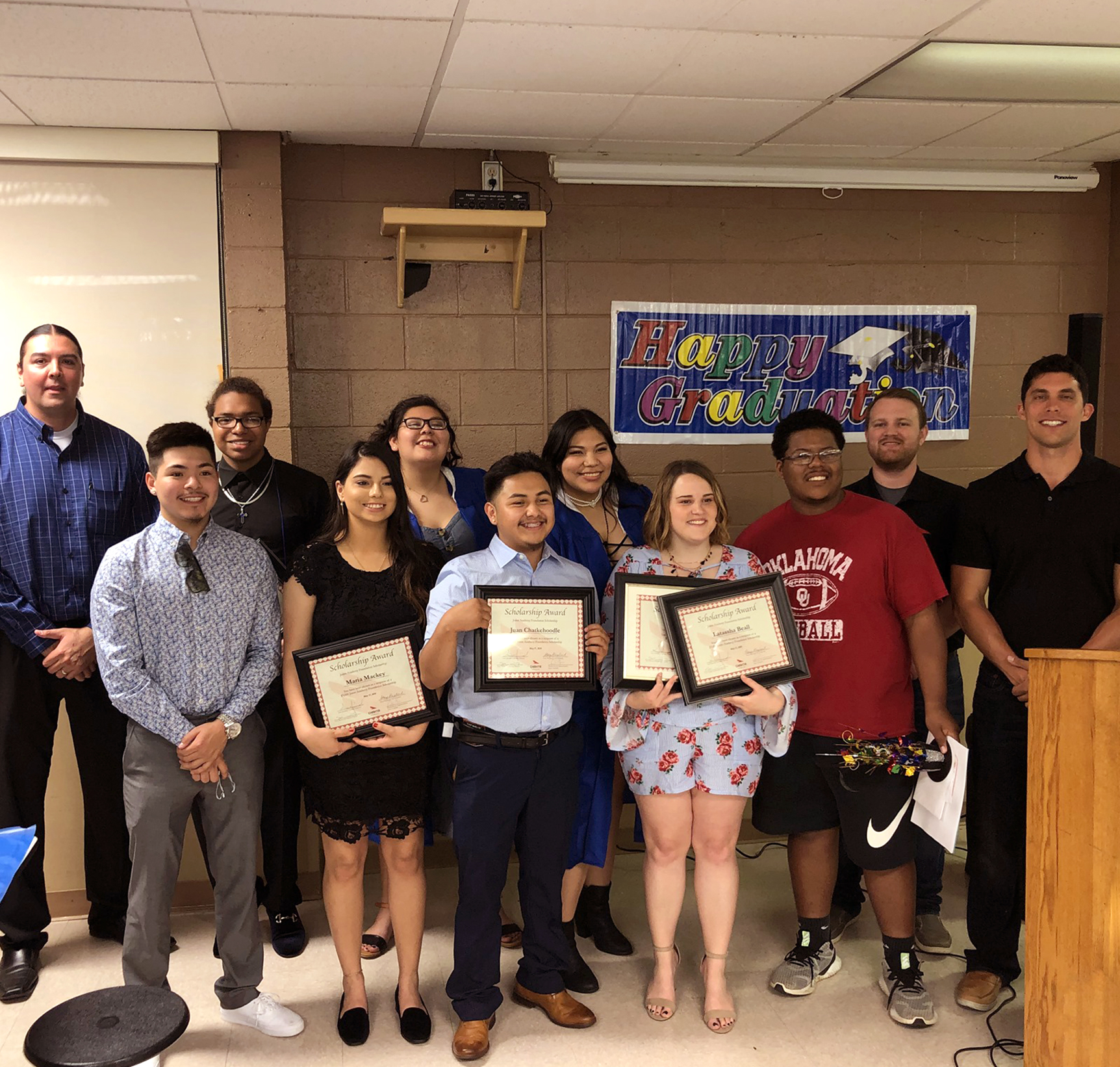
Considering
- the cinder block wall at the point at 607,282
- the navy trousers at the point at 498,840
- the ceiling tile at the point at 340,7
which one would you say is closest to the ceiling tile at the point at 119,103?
the cinder block wall at the point at 607,282

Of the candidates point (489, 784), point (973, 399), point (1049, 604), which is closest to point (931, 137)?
point (973, 399)

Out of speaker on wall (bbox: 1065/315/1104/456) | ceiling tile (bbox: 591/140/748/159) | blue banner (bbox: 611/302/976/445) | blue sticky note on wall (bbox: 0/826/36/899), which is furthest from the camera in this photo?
speaker on wall (bbox: 1065/315/1104/456)

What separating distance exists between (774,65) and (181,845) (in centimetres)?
269

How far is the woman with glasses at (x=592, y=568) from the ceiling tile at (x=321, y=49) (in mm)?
1099

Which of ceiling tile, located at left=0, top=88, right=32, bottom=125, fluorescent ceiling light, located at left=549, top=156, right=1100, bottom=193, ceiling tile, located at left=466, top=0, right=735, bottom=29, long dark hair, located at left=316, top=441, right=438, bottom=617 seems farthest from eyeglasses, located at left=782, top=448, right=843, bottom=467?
ceiling tile, located at left=0, top=88, right=32, bottom=125

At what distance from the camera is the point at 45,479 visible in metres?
2.96

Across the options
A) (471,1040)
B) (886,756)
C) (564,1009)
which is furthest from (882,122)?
(471,1040)

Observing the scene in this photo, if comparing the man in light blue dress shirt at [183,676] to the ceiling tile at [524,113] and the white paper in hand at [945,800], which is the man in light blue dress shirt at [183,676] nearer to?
the ceiling tile at [524,113]

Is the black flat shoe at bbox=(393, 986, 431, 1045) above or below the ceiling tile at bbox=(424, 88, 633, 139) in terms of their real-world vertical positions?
below

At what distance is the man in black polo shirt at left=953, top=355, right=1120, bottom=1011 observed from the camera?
268cm

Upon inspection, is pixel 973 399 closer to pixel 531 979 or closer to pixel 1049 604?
pixel 1049 604

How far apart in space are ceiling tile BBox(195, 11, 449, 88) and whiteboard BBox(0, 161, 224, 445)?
2.24 feet

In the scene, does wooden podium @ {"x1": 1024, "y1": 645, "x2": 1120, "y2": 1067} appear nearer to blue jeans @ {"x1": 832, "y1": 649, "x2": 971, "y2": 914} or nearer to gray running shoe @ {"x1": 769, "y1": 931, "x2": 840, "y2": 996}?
gray running shoe @ {"x1": 769, "y1": 931, "x2": 840, "y2": 996}

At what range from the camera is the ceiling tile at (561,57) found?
2680mm
